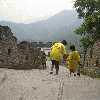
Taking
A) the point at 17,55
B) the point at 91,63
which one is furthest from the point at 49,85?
the point at 17,55

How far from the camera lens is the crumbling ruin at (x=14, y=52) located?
29916 mm

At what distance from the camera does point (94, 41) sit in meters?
33.2

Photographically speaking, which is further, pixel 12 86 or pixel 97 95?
pixel 12 86

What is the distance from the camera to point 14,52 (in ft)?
118

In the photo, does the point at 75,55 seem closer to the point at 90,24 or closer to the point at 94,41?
the point at 90,24

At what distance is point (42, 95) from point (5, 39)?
23.2m

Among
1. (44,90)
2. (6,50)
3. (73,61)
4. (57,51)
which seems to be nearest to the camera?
(44,90)

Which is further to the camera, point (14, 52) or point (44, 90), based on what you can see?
point (14, 52)

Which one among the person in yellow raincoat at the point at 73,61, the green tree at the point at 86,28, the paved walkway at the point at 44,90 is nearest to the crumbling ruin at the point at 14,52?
the green tree at the point at 86,28

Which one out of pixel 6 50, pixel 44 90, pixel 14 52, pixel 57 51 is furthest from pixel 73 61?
pixel 14 52

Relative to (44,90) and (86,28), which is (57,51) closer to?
(44,90)

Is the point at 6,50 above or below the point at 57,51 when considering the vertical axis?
above

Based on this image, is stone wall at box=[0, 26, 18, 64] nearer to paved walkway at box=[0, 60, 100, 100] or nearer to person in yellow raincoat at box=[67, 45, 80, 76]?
person in yellow raincoat at box=[67, 45, 80, 76]

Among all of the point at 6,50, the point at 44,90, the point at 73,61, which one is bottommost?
the point at 44,90
